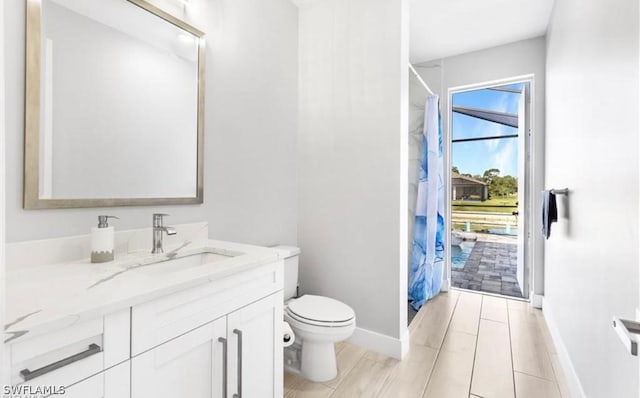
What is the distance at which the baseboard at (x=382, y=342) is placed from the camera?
6.87 feet

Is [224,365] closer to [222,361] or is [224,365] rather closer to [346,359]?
[222,361]

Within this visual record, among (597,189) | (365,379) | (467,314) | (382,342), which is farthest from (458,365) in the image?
(597,189)

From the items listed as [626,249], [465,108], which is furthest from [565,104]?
[465,108]

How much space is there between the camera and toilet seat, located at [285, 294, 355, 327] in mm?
1765

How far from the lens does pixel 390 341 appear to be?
2.12m

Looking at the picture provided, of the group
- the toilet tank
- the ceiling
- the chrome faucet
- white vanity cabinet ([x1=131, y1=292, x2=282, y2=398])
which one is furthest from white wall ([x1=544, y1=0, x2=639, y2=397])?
the chrome faucet

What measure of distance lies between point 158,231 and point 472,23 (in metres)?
3.11

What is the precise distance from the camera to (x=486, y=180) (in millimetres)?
4453

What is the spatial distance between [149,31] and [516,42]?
3.34 metres

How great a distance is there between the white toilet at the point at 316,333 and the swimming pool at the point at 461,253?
292 cm

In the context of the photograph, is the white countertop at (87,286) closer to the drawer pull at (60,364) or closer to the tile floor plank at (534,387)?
A: the drawer pull at (60,364)

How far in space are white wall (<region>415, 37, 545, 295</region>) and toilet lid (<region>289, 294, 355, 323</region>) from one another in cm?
233

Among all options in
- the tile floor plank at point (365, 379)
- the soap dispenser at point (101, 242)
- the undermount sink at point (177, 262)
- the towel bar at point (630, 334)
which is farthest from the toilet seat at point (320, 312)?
the towel bar at point (630, 334)

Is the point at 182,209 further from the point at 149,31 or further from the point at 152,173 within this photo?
the point at 149,31
